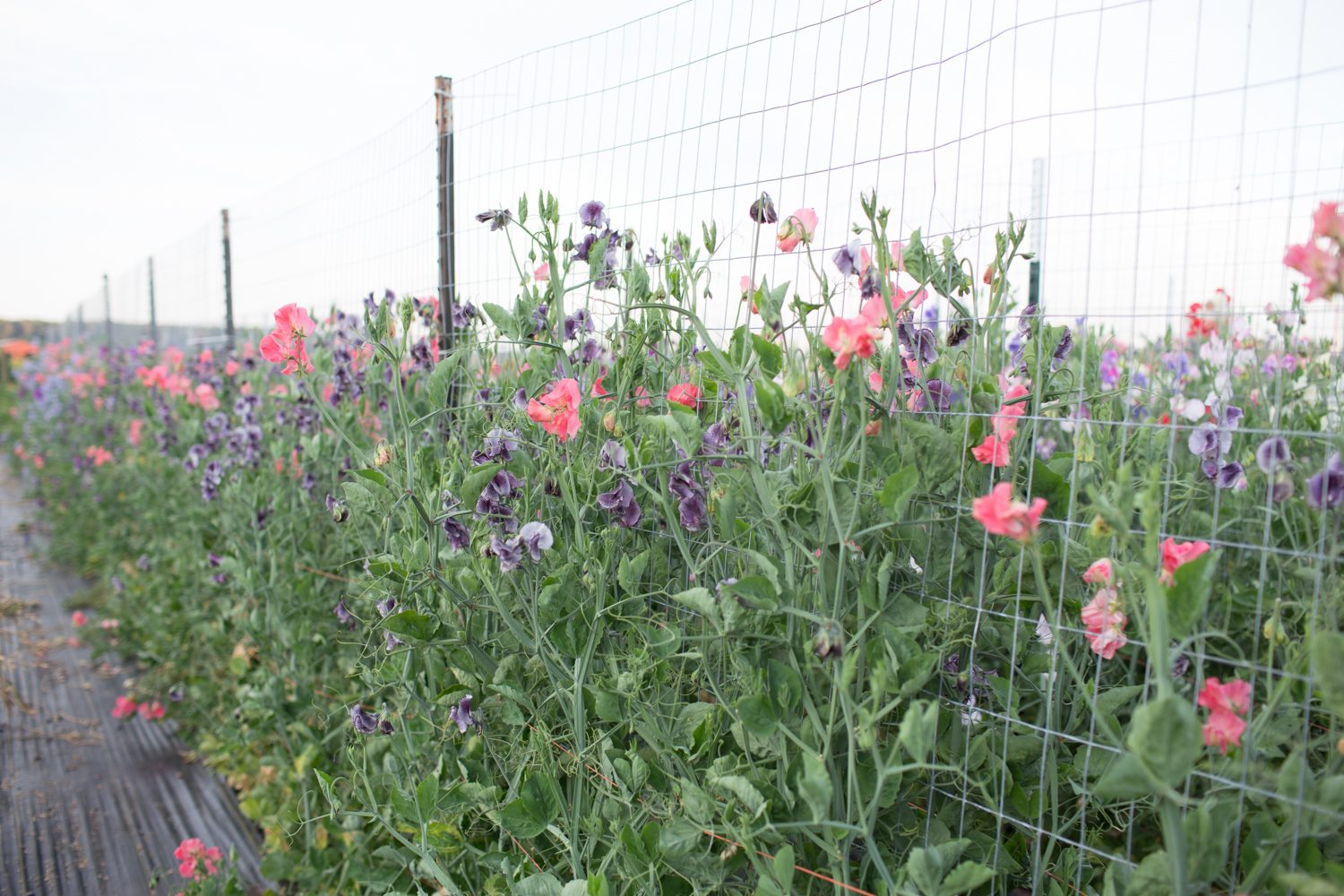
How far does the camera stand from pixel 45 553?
5566 mm

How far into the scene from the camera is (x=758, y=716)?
1022 mm

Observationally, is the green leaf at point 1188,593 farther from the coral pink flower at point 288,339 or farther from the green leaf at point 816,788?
the coral pink flower at point 288,339

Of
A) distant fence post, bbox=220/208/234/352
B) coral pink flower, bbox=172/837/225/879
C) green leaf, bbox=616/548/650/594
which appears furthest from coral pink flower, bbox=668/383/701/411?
distant fence post, bbox=220/208/234/352

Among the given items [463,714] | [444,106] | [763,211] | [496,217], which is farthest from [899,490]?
[444,106]

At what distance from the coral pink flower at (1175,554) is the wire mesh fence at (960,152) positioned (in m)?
0.06

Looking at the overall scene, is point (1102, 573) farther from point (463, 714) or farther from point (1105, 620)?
point (463, 714)

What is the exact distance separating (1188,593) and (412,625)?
3.50ft

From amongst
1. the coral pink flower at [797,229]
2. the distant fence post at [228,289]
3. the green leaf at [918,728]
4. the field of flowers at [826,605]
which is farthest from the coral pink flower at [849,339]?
the distant fence post at [228,289]

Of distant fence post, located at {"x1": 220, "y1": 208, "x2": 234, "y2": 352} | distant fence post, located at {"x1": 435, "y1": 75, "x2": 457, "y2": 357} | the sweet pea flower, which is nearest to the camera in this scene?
distant fence post, located at {"x1": 435, "y1": 75, "x2": 457, "y2": 357}

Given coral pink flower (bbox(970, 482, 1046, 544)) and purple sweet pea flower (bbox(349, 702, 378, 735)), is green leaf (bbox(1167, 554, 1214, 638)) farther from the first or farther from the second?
purple sweet pea flower (bbox(349, 702, 378, 735))

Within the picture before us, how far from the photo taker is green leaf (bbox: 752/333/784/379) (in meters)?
1.01

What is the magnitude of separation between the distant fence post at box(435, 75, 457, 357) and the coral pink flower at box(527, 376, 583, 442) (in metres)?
1.29

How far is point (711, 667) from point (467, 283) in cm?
144

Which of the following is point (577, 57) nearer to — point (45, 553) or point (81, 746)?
point (81, 746)
